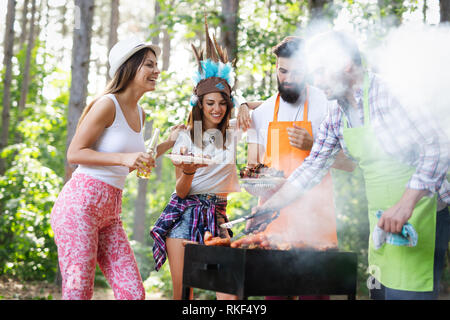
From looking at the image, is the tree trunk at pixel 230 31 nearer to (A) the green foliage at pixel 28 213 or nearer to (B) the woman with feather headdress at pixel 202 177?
Answer: (B) the woman with feather headdress at pixel 202 177

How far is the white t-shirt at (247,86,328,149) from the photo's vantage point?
3.34m

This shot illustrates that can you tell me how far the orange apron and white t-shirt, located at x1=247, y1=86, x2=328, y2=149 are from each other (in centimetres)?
5

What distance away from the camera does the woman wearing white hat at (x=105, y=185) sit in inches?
101

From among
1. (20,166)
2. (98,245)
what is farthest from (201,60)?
(20,166)

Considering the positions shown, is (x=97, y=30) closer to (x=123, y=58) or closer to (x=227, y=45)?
(x=227, y=45)

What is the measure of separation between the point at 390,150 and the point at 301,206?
0.99 metres

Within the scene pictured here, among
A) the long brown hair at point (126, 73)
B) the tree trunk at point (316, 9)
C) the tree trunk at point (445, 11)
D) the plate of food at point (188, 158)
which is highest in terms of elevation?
the tree trunk at point (316, 9)

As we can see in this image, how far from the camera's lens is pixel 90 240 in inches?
102

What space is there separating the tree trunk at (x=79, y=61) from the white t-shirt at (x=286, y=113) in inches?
147

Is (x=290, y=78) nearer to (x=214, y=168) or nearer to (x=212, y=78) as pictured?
(x=212, y=78)

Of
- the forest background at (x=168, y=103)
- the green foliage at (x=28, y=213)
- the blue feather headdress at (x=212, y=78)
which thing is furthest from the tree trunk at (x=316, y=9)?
the green foliage at (x=28, y=213)

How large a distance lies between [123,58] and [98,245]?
1.16 m

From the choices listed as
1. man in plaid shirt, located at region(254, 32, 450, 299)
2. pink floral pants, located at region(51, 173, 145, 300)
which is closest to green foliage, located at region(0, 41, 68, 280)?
pink floral pants, located at region(51, 173, 145, 300)

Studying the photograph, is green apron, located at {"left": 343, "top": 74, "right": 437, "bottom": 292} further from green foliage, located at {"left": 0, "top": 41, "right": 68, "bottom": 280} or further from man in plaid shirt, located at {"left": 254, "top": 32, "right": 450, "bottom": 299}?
green foliage, located at {"left": 0, "top": 41, "right": 68, "bottom": 280}
